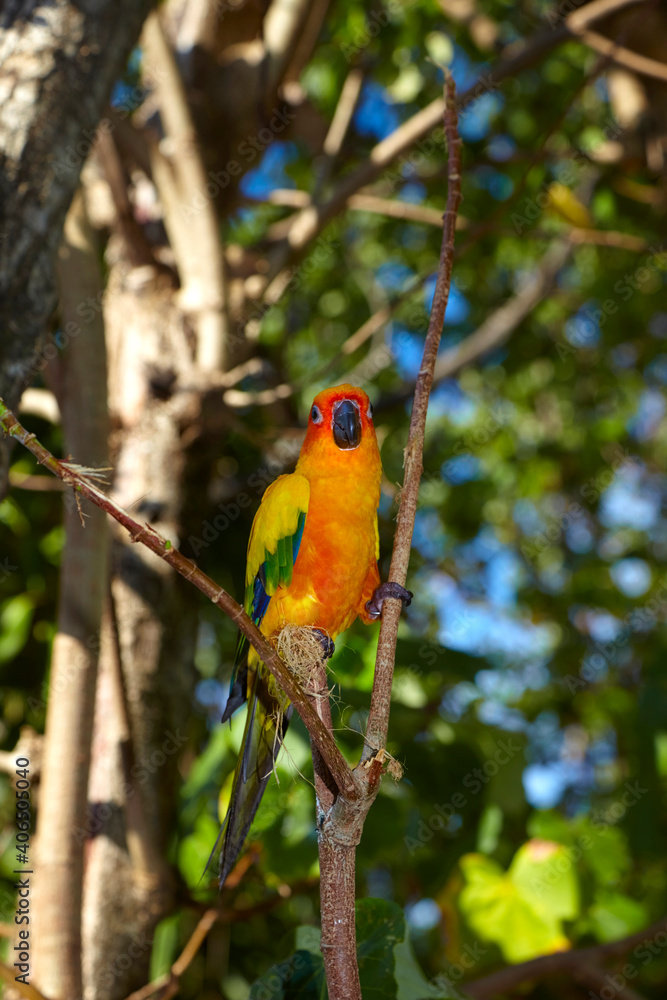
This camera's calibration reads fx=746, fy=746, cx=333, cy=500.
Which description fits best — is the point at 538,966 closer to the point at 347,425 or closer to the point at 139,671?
the point at 139,671

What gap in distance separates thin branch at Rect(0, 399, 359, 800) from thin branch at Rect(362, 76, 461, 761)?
0.07 m

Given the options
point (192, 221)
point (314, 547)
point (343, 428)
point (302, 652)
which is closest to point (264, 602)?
point (314, 547)

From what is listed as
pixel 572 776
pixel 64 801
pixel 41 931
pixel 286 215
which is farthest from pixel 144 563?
pixel 572 776

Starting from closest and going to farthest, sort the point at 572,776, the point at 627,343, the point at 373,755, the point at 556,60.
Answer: the point at 373,755, the point at 556,60, the point at 627,343, the point at 572,776

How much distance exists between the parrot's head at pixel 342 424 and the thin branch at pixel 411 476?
1.27 ft

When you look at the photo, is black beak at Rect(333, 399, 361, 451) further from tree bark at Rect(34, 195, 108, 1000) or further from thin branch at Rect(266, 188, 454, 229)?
thin branch at Rect(266, 188, 454, 229)

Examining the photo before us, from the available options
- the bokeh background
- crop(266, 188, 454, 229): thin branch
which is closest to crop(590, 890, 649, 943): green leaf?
the bokeh background

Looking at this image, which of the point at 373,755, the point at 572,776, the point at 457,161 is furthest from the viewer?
the point at 572,776

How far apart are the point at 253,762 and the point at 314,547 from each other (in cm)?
48

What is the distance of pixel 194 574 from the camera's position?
951 mm

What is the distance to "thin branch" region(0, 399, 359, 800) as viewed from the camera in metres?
0.90

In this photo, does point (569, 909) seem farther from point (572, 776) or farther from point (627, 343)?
point (572, 776)

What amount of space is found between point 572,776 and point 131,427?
265 inches

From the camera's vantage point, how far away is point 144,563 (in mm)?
2650
